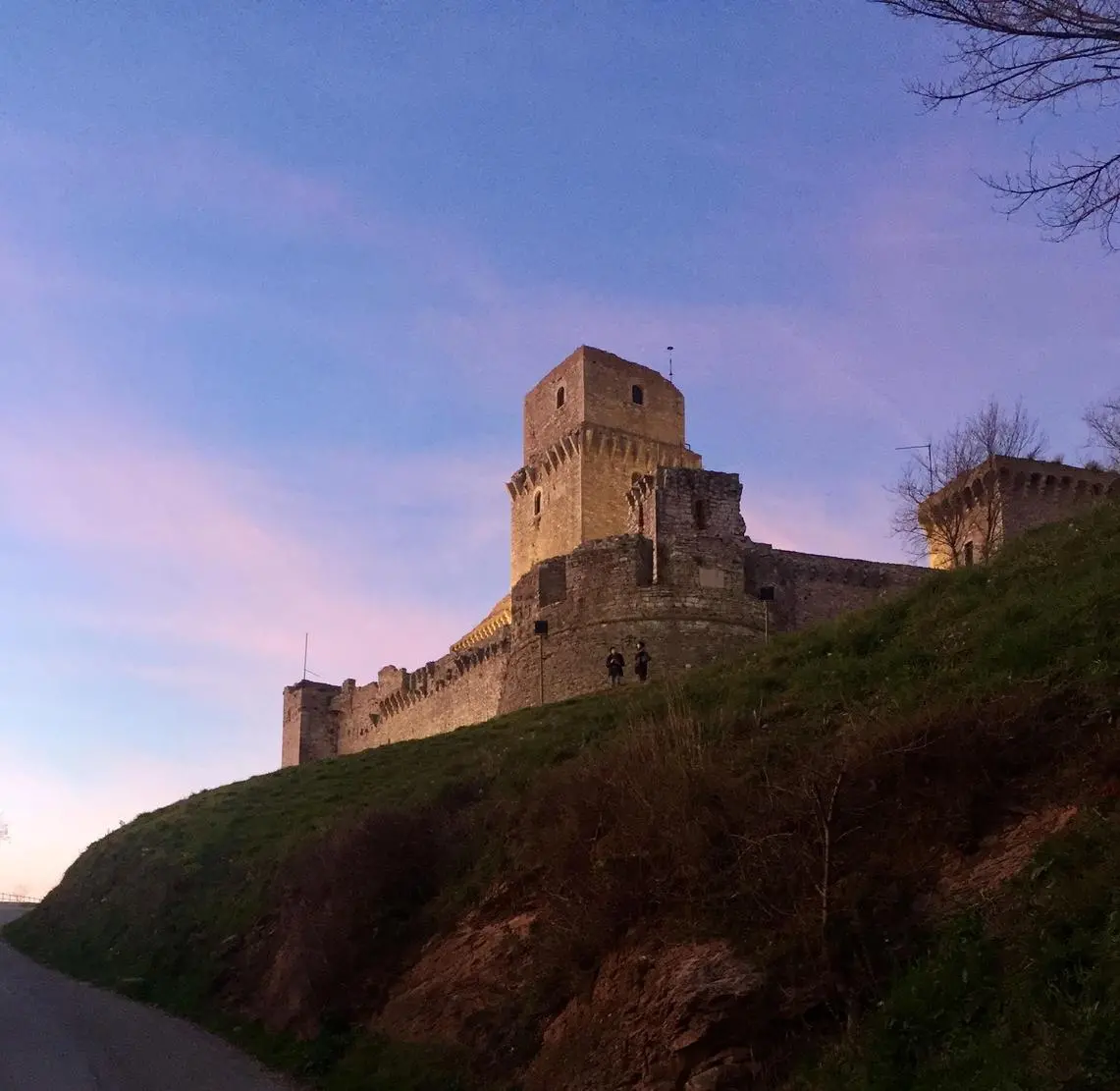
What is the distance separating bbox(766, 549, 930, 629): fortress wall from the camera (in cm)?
3238

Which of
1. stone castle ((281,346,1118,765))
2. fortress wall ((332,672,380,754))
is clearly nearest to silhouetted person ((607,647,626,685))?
stone castle ((281,346,1118,765))

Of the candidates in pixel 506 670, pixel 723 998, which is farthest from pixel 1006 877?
pixel 506 670

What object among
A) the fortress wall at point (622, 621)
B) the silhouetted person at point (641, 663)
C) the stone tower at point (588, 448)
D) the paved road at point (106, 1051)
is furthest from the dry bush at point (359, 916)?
the stone tower at point (588, 448)

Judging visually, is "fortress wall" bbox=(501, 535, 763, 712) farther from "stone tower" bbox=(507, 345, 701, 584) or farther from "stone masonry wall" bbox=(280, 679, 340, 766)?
"stone masonry wall" bbox=(280, 679, 340, 766)

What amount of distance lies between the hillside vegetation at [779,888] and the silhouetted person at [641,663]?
10.3 m

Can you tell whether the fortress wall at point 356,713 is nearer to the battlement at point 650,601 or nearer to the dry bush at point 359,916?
the battlement at point 650,601

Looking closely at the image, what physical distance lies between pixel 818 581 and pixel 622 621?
280 inches

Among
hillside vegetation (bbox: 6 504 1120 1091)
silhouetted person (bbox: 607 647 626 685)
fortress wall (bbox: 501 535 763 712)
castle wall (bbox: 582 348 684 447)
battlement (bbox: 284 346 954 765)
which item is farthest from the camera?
castle wall (bbox: 582 348 684 447)

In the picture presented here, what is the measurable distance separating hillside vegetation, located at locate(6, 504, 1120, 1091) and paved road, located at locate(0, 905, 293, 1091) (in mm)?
561

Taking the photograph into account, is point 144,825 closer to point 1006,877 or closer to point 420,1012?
point 420,1012

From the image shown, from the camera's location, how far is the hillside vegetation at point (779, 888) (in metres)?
7.54

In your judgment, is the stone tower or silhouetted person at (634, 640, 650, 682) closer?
silhouetted person at (634, 640, 650, 682)

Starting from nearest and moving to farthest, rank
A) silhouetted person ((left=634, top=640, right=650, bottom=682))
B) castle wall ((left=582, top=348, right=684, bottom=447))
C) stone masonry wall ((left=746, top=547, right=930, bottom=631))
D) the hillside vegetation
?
the hillside vegetation, silhouetted person ((left=634, top=640, right=650, bottom=682)), stone masonry wall ((left=746, top=547, right=930, bottom=631)), castle wall ((left=582, top=348, right=684, bottom=447))

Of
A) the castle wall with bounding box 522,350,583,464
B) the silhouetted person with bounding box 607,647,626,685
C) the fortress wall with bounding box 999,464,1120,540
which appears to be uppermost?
the castle wall with bounding box 522,350,583,464
